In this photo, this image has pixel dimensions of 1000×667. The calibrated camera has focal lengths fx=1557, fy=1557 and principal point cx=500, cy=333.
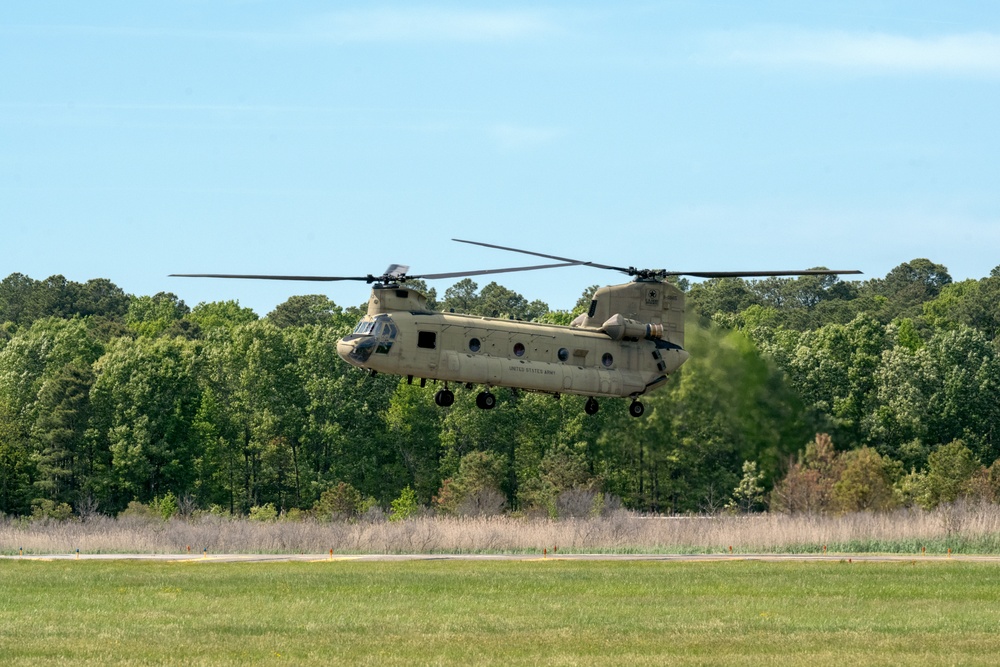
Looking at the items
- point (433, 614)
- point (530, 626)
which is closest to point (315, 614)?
point (433, 614)

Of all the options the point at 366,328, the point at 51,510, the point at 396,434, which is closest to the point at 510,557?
the point at 366,328

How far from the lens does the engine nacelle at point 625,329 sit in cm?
5322

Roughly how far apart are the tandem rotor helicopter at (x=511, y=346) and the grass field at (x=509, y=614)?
6.40m

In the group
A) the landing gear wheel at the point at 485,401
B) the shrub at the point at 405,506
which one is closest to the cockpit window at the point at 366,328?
the landing gear wheel at the point at 485,401

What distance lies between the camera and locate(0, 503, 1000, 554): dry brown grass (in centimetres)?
6388

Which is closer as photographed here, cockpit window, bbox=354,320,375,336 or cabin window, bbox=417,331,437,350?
cockpit window, bbox=354,320,375,336

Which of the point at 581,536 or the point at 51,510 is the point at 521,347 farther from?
the point at 51,510

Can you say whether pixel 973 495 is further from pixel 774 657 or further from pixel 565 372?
pixel 774 657

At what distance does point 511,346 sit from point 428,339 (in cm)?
287

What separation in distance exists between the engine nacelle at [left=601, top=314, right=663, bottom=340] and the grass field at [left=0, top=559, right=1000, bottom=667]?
26.3 ft

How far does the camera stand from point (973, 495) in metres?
83.8

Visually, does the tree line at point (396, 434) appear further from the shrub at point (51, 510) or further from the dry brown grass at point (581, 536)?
the dry brown grass at point (581, 536)

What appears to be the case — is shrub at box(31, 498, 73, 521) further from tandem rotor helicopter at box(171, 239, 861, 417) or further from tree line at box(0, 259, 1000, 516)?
tandem rotor helicopter at box(171, 239, 861, 417)

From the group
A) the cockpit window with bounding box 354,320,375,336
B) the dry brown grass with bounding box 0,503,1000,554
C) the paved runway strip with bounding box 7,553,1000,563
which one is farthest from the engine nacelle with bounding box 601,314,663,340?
the dry brown grass with bounding box 0,503,1000,554
